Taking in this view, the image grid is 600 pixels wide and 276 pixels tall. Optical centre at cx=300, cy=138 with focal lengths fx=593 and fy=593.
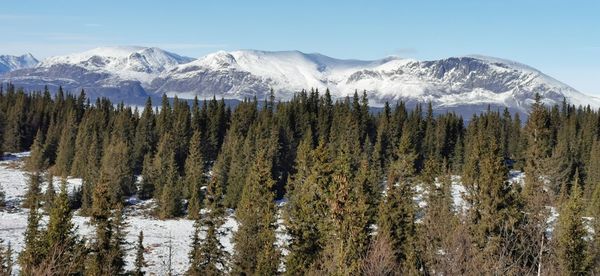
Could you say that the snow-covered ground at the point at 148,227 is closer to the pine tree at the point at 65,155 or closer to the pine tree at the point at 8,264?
the pine tree at the point at 65,155

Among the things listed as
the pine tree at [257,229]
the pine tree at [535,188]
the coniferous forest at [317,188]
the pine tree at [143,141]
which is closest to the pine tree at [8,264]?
the coniferous forest at [317,188]

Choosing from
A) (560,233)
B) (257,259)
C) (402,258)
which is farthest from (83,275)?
(560,233)

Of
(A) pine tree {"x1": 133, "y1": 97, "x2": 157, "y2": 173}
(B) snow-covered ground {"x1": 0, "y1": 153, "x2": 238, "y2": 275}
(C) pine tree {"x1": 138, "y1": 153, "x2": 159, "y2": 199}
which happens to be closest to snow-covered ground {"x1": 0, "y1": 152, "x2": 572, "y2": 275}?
(B) snow-covered ground {"x1": 0, "y1": 153, "x2": 238, "y2": 275}

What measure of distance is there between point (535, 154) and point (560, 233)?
6.27 metres

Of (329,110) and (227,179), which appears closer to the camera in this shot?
(227,179)

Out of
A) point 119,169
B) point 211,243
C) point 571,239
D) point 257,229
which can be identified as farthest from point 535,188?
point 119,169

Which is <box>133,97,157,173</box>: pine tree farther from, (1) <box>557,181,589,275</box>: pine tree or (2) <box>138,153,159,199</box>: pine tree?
(1) <box>557,181,589,275</box>: pine tree

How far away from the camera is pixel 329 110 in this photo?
148 m

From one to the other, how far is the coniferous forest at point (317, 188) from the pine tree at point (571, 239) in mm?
127

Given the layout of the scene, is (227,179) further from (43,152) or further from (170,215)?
(43,152)

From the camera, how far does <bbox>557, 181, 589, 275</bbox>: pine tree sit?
1756 inches

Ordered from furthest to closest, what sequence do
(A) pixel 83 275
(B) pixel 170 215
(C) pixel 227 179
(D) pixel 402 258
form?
1. (C) pixel 227 179
2. (B) pixel 170 215
3. (D) pixel 402 258
4. (A) pixel 83 275

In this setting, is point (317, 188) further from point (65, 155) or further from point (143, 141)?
point (65, 155)

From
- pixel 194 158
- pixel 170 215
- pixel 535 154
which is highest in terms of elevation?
pixel 535 154
